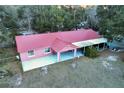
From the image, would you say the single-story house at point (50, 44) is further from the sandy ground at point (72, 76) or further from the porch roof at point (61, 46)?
the sandy ground at point (72, 76)

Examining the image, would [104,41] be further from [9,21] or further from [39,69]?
[9,21]

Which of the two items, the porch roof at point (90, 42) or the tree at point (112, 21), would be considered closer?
the tree at point (112, 21)

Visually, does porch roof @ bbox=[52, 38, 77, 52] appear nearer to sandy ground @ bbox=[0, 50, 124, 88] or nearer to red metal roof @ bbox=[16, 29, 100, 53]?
red metal roof @ bbox=[16, 29, 100, 53]

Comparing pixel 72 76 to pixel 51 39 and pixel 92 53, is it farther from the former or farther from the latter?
pixel 51 39

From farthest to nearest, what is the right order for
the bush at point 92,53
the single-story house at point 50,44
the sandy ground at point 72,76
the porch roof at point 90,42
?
the porch roof at point 90,42, the bush at point 92,53, the single-story house at point 50,44, the sandy ground at point 72,76

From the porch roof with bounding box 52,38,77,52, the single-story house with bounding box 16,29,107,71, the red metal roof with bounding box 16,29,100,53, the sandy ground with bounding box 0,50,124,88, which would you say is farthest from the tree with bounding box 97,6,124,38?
the porch roof with bounding box 52,38,77,52

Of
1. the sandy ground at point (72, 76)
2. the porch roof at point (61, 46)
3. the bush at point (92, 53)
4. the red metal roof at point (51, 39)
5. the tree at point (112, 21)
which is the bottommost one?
the sandy ground at point (72, 76)

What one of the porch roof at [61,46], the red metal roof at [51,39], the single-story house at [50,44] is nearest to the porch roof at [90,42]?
the single-story house at [50,44]

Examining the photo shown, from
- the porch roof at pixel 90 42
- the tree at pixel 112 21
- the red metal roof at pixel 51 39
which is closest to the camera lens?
the red metal roof at pixel 51 39

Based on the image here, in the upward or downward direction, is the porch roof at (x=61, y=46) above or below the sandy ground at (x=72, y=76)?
above
